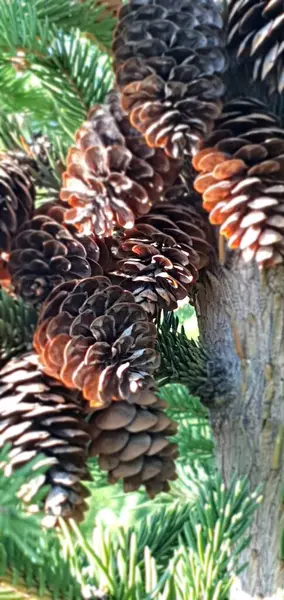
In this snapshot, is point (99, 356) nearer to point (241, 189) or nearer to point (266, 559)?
point (241, 189)

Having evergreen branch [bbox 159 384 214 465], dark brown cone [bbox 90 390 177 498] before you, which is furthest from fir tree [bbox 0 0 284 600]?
evergreen branch [bbox 159 384 214 465]

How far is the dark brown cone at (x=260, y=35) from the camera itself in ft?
1.34

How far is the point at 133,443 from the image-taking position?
396 millimetres

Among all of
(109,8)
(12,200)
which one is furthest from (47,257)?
(109,8)

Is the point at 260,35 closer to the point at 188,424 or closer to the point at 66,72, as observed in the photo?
the point at 66,72

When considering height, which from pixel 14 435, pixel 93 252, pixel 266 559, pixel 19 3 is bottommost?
pixel 266 559

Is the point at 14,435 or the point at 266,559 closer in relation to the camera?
the point at 14,435

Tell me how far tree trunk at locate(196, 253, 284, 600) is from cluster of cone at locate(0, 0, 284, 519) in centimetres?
7

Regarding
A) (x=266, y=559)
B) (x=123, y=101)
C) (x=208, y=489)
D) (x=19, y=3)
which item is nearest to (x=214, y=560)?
(x=208, y=489)

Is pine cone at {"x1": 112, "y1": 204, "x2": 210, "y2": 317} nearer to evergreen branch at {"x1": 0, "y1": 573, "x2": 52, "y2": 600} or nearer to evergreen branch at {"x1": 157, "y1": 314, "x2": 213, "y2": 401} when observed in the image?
evergreen branch at {"x1": 157, "y1": 314, "x2": 213, "y2": 401}

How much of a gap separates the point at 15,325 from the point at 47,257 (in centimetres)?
5

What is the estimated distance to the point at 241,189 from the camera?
0.40 meters

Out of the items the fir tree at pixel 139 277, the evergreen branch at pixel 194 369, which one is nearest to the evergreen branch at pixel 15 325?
the fir tree at pixel 139 277

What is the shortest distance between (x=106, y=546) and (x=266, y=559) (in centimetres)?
20
